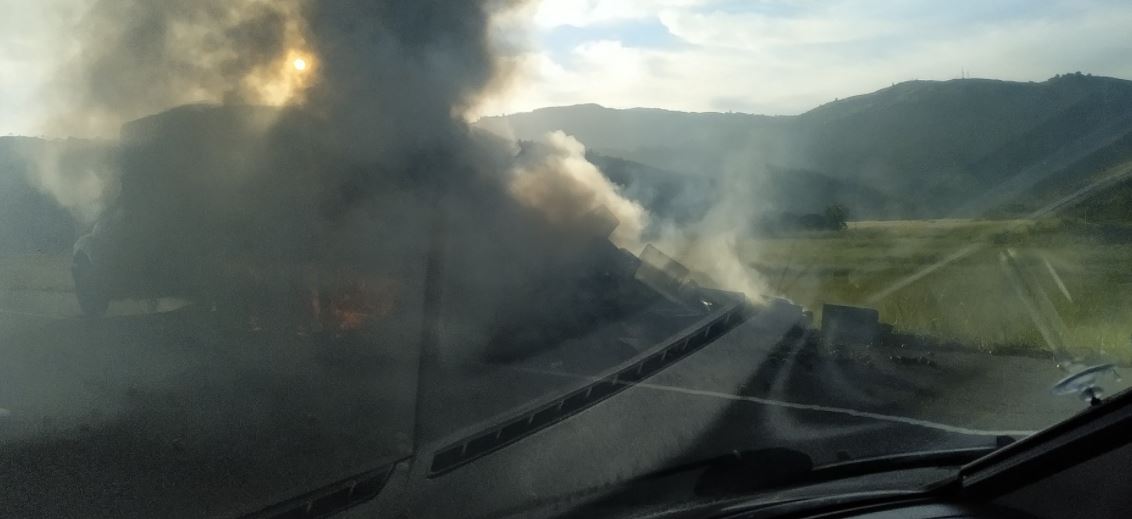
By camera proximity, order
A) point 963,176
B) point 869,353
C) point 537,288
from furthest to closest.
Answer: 1. point 963,176
2. point 537,288
3. point 869,353

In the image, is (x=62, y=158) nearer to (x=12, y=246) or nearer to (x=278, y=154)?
(x=12, y=246)

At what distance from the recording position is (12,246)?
7.02 metres

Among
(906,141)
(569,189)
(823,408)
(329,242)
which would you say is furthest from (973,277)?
(906,141)

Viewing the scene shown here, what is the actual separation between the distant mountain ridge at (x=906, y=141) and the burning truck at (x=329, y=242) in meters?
2.41

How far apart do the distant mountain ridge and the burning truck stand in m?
2.41

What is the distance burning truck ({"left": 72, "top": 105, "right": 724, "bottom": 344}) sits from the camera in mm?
8352

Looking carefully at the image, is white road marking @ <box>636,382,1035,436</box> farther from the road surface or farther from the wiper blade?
the wiper blade

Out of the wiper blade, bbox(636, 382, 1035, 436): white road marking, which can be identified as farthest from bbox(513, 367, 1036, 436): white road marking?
the wiper blade

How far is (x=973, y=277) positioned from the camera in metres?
12.8

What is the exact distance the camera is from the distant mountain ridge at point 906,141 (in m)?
15.0

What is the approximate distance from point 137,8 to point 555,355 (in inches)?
220

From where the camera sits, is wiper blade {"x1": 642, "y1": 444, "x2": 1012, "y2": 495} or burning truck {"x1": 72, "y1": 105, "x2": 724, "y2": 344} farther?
burning truck {"x1": 72, "y1": 105, "x2": 724, "y2": 344}

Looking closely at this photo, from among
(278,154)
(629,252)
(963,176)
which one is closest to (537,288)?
(629,252)

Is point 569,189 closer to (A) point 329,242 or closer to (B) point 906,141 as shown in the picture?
(A) point 329,242
